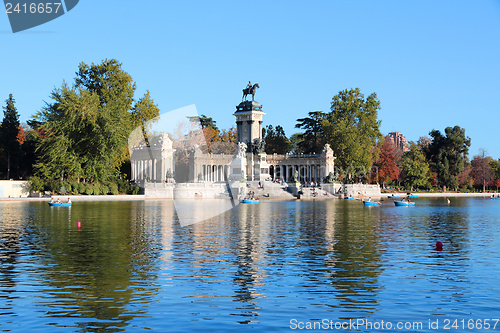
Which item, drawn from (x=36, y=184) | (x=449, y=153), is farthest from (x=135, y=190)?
(x=449, y=153)

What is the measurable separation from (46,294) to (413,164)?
12082 cm

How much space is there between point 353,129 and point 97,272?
10033 centimetres

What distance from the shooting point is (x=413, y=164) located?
12938 cm

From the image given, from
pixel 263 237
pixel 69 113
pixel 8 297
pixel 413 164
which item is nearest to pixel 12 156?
pixel 69 113

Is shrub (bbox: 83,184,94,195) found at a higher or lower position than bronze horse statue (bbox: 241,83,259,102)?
lower

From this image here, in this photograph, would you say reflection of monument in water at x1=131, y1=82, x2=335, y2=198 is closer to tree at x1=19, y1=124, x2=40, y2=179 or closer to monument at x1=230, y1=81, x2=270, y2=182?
monument at x1=230, y1=81, x2=270, y2=182

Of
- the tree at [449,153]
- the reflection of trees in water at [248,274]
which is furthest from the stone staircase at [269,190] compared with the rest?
the reflection of trees in water at [248,274]

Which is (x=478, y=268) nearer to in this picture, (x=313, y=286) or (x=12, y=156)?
(x=313, y=286)

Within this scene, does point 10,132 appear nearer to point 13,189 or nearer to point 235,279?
point 13,189

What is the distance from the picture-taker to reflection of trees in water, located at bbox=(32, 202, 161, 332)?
1488 centimetres

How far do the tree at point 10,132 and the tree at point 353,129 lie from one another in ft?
197

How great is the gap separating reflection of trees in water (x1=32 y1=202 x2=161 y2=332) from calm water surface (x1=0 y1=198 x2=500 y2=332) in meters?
0.05

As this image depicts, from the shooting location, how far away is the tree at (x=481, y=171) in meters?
149

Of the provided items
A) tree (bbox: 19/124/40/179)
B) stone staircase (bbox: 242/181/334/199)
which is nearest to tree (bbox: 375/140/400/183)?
stone staircase (bbox: 242/181/334/199)
